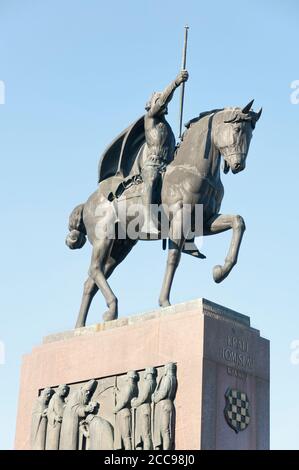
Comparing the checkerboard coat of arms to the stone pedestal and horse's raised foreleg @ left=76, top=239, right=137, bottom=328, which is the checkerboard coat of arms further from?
horse's raised foreleg @ left=76, top=239, right=137, bottom=328

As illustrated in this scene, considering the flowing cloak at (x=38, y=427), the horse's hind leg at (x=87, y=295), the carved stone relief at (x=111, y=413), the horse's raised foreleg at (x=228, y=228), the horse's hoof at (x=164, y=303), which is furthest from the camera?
the horse's hind leg at (x=87, y=295)

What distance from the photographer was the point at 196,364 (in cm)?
1594

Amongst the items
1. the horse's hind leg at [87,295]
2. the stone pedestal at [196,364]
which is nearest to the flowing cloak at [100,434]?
the stone pedestal at [196,364]

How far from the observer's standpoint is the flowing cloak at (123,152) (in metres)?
18.8

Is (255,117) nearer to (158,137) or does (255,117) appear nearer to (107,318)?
(158,137)

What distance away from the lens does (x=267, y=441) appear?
16.5 meters

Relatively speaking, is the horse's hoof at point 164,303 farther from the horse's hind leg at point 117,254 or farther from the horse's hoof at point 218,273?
the horse's hind leg at point 117,254

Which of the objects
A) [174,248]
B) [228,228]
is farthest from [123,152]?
[228,228]

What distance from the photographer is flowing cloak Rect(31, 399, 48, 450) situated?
57.5 ft

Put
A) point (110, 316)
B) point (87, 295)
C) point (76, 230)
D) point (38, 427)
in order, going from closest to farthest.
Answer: point (38, 427), point (110, 316), point (87, 295), point (76, 230)

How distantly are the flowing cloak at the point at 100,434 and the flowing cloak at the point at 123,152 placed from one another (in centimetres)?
427

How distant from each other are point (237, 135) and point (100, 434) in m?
4.83

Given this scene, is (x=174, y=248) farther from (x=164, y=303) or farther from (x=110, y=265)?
(x=110, y=265)

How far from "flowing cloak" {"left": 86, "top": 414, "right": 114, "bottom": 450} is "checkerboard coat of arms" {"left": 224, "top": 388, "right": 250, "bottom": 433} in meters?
1.74
